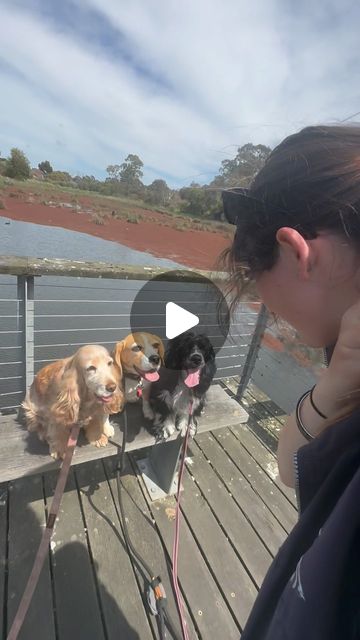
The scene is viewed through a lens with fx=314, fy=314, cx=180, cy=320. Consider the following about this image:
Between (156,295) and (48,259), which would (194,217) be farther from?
(156,295)

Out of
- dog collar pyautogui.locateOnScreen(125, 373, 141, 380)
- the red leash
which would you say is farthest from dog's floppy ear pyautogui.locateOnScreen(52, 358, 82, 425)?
dog collar pyautogui.locateOnScreen(125, 373, 141, 380)

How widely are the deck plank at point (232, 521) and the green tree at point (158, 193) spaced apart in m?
1.90

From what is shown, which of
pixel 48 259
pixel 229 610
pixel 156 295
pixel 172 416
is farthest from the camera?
pixel 156 295

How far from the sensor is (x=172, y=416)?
1.92 m

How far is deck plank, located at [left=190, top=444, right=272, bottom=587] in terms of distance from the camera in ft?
5.91

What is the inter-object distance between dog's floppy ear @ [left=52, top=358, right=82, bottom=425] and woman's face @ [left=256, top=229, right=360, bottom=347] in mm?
1147

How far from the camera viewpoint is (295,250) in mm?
636

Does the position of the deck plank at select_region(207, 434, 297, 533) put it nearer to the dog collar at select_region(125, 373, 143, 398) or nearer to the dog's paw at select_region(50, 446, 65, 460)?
the dog collar at select_region(125, 373, 143, 398)

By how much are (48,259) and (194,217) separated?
104 centimetres

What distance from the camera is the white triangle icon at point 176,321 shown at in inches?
77.7

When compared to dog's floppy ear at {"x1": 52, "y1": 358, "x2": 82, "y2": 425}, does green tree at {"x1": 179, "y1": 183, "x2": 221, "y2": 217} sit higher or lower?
higher

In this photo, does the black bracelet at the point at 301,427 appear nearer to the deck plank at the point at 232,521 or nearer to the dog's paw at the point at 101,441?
the dog's paw at the point at 101,441

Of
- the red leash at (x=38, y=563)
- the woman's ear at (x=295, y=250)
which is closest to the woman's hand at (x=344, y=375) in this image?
the woman's ear at (x=295, y=250)

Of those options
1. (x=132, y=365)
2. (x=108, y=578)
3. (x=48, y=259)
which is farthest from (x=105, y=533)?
(x=48, y=259)
